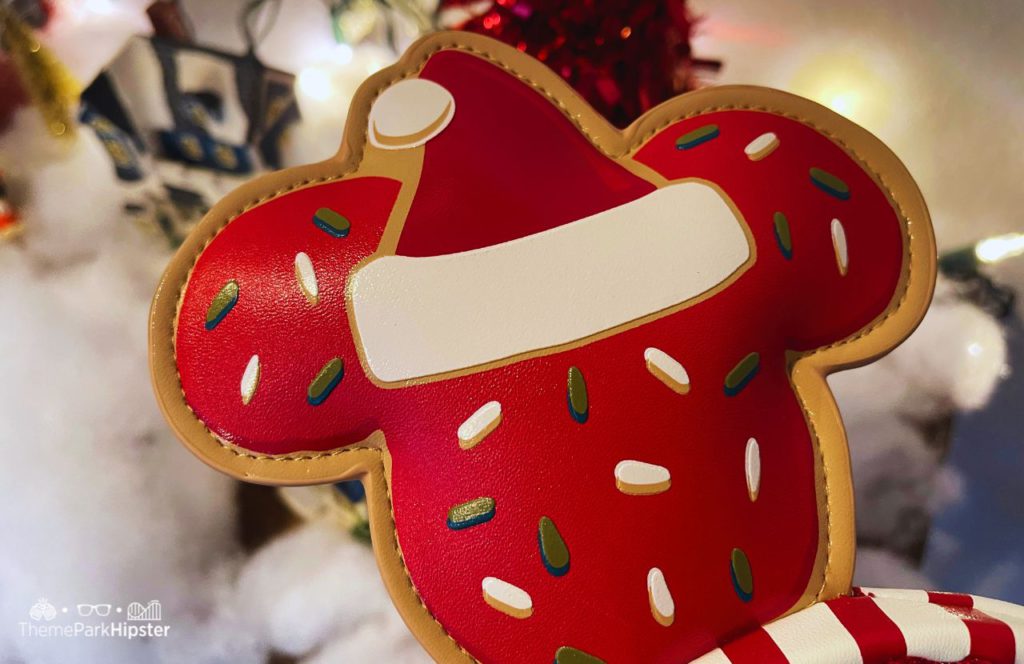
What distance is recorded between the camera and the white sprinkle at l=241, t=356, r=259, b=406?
1.86 ft

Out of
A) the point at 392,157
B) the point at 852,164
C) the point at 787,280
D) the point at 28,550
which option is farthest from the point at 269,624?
the point at 852,164

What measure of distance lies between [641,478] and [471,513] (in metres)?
0.14

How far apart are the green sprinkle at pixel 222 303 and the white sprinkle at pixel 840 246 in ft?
1.75

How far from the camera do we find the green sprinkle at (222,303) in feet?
1.89

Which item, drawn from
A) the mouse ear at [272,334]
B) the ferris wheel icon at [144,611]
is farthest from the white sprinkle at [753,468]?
the ferris wheel icon at [144,611]

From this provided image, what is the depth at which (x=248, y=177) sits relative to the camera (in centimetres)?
86

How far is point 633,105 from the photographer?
0.80 m

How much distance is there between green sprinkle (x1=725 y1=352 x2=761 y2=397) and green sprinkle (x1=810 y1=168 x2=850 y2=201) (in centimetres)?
17

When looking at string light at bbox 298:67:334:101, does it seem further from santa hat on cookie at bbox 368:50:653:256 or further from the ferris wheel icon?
the ferris wheel icon

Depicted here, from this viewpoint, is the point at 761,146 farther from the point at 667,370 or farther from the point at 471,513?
the point at 471,513

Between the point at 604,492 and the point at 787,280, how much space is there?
25cm

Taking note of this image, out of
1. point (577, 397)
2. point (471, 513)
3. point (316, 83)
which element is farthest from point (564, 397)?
point (316, 83)

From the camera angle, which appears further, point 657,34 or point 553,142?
point 657,34

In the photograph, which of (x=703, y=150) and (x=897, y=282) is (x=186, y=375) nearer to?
(x=703, y=150)
